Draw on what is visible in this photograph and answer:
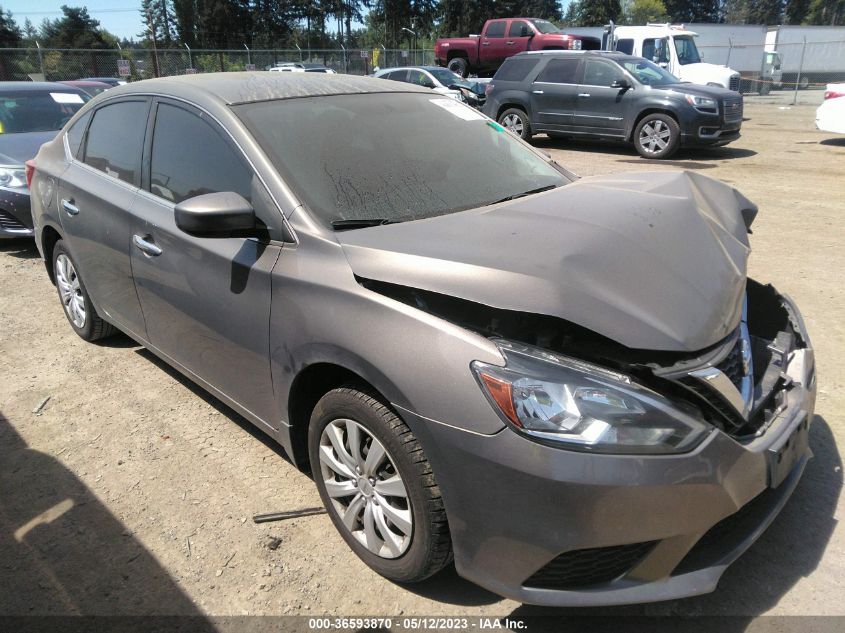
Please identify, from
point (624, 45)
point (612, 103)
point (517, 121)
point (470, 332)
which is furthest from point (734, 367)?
point (624, 45)

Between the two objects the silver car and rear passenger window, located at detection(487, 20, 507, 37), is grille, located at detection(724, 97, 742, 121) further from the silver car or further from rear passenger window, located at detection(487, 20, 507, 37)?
rear passenger window, located at detection(487, 20, 507, 37)

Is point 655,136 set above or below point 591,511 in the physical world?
above

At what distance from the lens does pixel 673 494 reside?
181cm

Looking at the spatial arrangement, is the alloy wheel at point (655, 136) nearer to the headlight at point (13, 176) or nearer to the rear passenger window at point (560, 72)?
the rear passenger window at point (560, 72)

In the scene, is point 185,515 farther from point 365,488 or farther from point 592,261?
point 592,261

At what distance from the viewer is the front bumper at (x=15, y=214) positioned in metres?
6.48

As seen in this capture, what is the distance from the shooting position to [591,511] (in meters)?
1.80

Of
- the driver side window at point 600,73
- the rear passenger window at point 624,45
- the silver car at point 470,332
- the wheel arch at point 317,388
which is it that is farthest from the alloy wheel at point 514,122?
the wheel arch at point 317,388

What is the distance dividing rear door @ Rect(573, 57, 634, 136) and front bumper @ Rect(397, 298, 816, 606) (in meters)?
11.3

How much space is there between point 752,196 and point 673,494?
790cm

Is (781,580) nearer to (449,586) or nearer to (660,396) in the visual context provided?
(660,396)

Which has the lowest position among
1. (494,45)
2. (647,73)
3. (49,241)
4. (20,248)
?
(20,248)

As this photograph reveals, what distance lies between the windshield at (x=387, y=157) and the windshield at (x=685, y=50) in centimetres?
1825

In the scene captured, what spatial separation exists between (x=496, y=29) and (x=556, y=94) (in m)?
12.6
